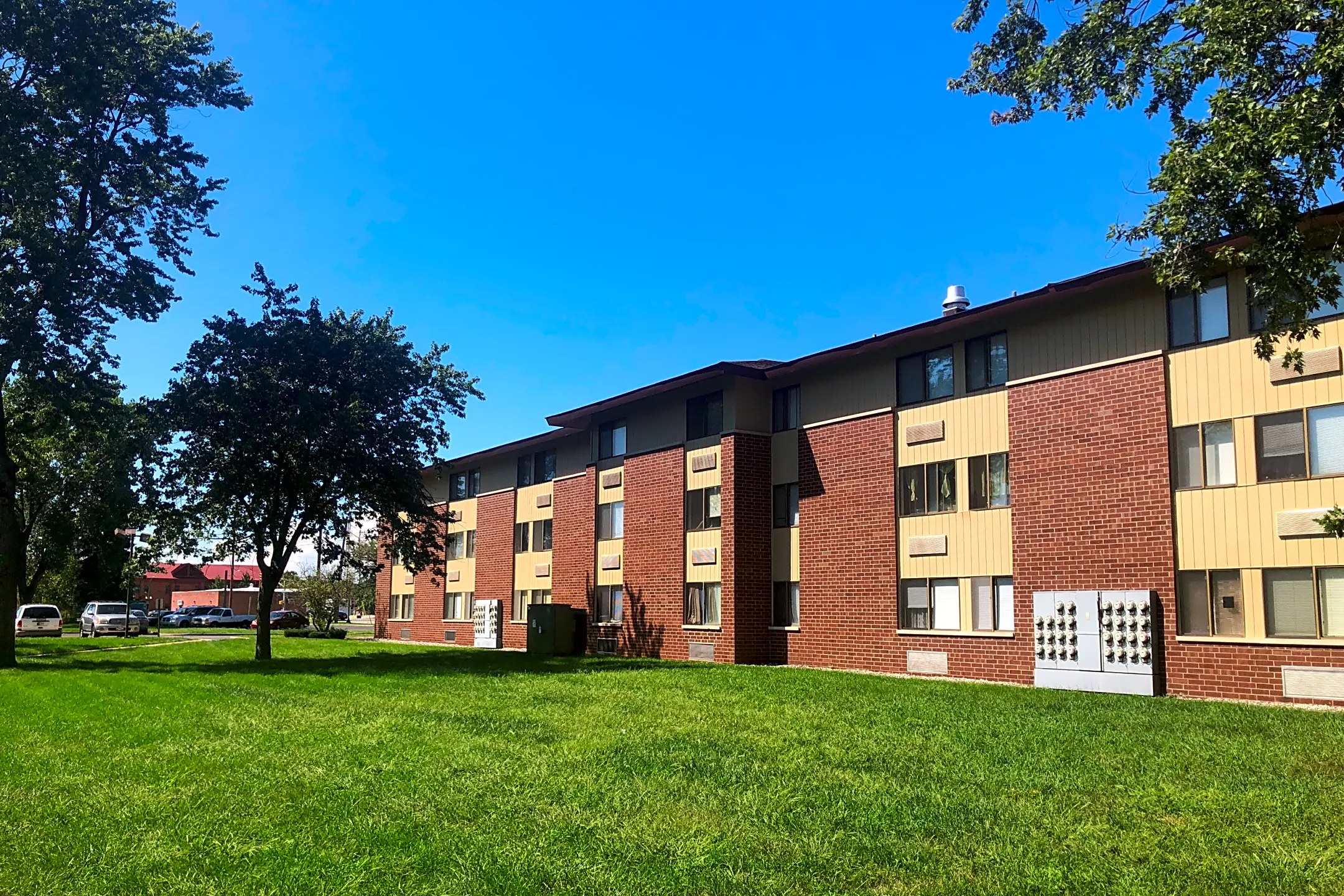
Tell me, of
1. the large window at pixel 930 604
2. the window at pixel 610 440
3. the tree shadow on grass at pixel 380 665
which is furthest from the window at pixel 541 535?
the large window at pixel 930 604

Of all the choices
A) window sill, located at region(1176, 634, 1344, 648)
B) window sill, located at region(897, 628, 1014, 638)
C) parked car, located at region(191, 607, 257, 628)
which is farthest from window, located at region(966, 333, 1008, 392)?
parked car, located at region(191, 607, 257, 628)

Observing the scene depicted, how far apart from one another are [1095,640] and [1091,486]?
→ 116 inches

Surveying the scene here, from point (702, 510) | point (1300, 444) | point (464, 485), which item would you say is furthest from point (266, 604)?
point (1300, 444)

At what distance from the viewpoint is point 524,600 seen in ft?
132

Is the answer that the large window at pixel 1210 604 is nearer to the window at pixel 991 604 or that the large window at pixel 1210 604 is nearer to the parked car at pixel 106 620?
the window at pixel 991 604

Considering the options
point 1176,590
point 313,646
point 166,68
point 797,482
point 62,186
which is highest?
point 166,68

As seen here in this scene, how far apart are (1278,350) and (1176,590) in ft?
14.8

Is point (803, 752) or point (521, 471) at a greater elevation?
point (521, 471)

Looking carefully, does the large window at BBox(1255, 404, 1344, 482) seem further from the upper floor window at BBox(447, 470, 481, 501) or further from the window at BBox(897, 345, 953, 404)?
the upper floor window at BBox(447, 470, 481, 501)

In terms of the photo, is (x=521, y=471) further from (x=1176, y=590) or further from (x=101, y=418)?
(x=1176, y=590)

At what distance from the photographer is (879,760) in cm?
1056

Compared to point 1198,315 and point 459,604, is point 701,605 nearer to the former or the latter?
point 1198,315

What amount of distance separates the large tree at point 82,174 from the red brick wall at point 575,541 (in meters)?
14.4

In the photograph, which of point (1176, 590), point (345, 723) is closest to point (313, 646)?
point (345, 723)
